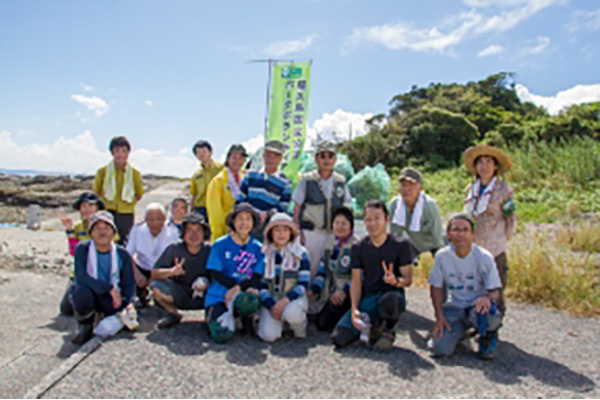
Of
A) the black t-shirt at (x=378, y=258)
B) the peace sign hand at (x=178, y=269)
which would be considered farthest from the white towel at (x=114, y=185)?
the black t-shirt at (x=378, y=258)

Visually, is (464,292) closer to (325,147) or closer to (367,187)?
(325,147)

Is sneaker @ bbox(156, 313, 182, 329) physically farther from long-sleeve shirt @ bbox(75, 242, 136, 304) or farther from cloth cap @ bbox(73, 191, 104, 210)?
cloth cap @ bbox(73, 191, 104, 210)

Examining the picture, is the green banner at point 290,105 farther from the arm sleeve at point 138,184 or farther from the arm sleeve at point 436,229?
the arm sleeve at point 436,229

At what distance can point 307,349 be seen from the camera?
Answer: 144 inches

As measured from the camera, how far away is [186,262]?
4.34 m

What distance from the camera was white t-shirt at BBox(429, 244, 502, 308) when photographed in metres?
3.69

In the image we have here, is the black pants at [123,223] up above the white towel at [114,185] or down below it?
below

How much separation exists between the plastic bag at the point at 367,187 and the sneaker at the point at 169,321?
3.45 meters

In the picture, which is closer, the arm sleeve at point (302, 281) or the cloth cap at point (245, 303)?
the cloth cap at point (245, 303)

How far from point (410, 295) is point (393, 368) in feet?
8.11

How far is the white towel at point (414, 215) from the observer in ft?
14.7

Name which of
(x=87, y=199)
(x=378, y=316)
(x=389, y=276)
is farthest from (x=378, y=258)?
(x=87, y=199)

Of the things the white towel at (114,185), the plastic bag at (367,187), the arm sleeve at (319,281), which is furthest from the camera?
the plastic bag at (367,187)

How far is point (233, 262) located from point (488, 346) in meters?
2.13
